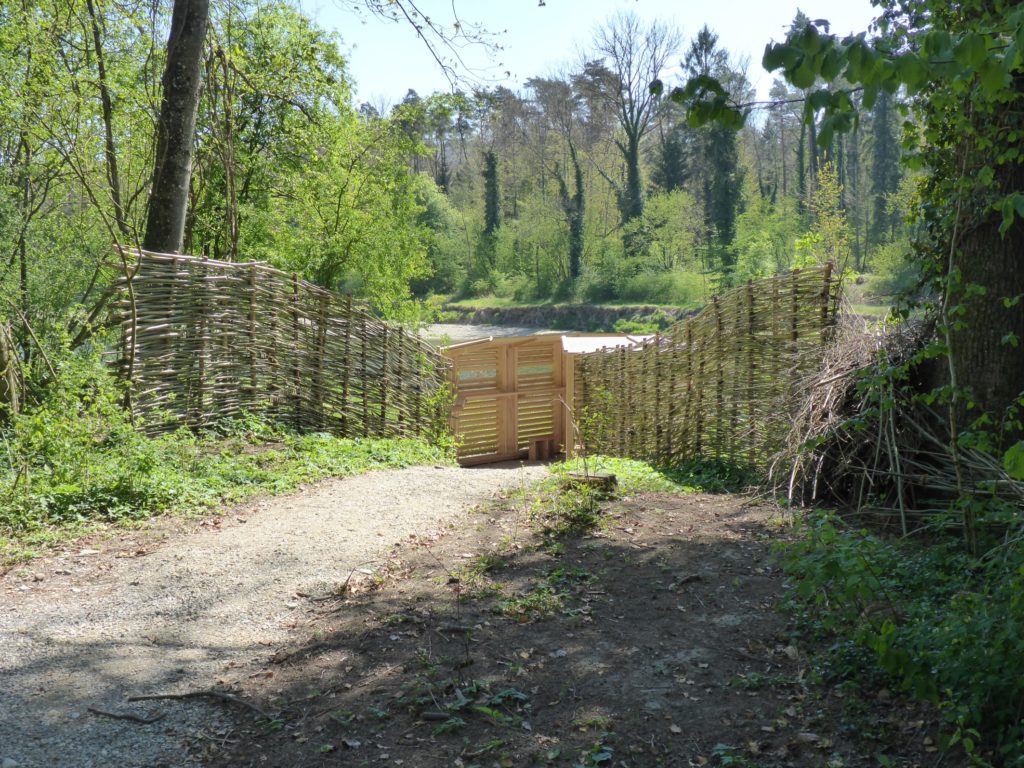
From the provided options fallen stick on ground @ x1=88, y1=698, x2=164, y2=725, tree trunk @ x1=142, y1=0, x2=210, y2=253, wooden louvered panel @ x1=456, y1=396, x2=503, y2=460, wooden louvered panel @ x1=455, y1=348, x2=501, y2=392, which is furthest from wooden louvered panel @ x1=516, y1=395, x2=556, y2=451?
fallen stick on ground @ x1=88, y1=698, x2=164, y2=725

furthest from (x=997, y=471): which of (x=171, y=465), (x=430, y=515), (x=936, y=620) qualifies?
(x=171, y=465)

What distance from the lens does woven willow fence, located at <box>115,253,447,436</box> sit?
288 inches

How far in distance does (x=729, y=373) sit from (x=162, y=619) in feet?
18.1

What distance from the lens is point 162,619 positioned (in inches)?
160

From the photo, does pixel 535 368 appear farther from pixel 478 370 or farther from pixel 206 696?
pixel 206 696

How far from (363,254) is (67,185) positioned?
19.1 feet

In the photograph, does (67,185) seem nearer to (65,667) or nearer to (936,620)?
(65,667)

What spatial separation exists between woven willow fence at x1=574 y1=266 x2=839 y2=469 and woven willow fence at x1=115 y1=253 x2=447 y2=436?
260cm

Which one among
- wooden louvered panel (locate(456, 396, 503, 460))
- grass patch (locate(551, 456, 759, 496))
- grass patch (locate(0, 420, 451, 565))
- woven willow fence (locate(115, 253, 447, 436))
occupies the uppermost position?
woven willow fence (locate(115, 253, 447, 436))

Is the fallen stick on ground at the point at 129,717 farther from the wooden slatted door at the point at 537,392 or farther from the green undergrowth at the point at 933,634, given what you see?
the wooden slatted door at the point at 537,392

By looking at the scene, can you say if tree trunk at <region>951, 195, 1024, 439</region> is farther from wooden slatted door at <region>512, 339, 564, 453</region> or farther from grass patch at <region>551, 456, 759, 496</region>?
wooden slatted door at <region>512, 339, 564, 453</region>

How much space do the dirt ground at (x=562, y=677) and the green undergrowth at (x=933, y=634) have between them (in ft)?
0.40

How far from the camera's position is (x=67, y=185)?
1099cm

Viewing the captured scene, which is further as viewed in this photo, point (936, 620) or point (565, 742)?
point (936, 620)
